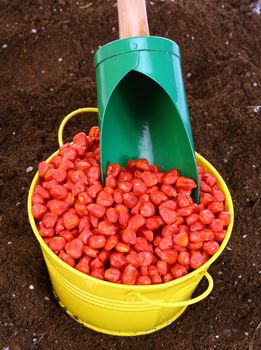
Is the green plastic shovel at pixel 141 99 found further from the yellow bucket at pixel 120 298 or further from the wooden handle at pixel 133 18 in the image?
the yellow bucket at pixel 120 298

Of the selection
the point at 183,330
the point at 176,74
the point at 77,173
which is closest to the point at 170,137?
the point at 176,74

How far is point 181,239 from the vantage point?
1.55 meters

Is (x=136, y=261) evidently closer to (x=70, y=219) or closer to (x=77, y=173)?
(x=70, y=219)

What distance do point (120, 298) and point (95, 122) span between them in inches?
44.4

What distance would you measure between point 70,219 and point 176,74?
60 centimetres

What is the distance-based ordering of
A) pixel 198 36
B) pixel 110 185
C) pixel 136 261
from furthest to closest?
pixel 198 36 → pixel 110 185 → pixel 136 261

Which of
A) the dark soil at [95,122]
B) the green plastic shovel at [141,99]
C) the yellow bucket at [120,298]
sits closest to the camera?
the yellow bucket at [120,298]

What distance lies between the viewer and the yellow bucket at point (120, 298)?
1.47 meters

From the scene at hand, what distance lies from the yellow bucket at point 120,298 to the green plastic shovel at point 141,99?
15 centimetres

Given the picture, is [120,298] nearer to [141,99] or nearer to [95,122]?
[141,99]

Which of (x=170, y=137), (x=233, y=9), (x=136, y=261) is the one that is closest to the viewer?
(x=136, y=261)

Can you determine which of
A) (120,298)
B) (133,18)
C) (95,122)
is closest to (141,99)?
(133,18)

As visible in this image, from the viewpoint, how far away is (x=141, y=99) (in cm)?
187

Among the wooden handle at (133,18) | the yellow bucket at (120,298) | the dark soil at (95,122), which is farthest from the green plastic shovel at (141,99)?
the dark soil at (95,122)
